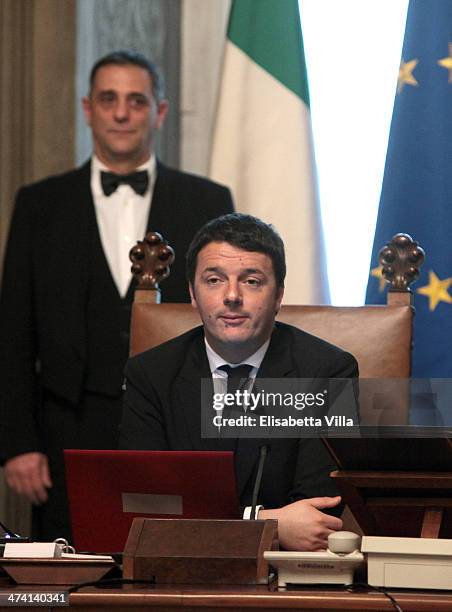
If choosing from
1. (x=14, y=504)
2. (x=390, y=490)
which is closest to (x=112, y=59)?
(x=14, y=504)

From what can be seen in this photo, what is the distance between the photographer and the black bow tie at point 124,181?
4254 millimetres

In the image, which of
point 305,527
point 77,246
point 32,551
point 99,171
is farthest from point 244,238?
point 99,171

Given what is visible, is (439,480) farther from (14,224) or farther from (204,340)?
(14,224)

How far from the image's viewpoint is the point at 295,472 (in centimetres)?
287

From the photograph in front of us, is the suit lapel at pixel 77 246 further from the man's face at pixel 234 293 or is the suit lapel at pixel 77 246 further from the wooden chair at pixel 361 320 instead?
the man's face at pixel 234 293

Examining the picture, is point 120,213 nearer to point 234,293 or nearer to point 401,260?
point 401,260

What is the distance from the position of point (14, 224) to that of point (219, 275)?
1488 mm

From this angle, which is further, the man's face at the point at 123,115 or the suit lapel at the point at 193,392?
the man's face at the point at 123,115

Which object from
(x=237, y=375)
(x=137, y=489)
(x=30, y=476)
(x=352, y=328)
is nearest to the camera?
(x=137, y=489)

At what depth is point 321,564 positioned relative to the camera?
198cm

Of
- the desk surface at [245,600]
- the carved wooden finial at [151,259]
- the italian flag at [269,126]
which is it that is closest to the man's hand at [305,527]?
the desk surface at [245,600]

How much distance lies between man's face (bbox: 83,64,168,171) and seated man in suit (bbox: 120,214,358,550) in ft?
4.32

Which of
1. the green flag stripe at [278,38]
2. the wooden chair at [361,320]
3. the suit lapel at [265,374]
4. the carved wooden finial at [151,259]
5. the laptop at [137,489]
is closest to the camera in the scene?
the laptop at [137,489]

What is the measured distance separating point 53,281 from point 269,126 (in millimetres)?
1022
